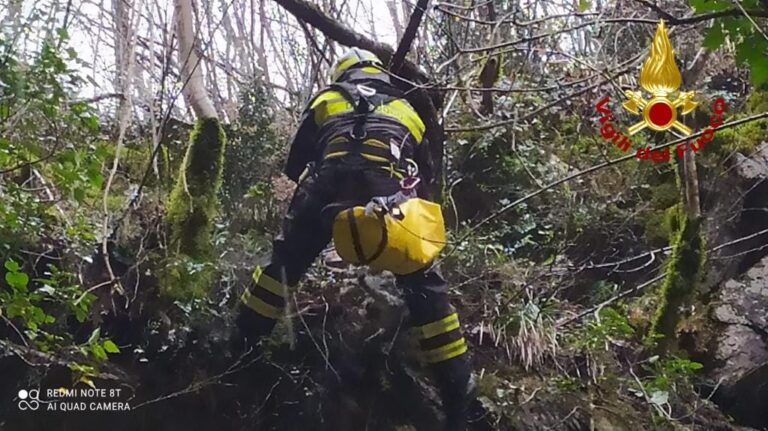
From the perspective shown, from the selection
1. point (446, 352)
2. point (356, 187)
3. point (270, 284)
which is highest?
point (356, 187)

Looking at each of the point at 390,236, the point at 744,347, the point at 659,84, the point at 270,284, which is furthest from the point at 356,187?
the point at 744,347

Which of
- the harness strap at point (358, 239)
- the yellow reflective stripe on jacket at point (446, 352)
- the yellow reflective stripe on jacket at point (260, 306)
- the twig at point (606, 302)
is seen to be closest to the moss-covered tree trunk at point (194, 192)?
the yellow reflective stripe on jacket at point (260, 306)

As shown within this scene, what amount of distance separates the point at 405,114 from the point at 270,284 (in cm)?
63

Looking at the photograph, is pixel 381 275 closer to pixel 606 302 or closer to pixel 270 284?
pixel 270 284

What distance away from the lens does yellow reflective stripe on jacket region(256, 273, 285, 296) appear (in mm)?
2248

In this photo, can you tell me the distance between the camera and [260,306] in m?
2.28

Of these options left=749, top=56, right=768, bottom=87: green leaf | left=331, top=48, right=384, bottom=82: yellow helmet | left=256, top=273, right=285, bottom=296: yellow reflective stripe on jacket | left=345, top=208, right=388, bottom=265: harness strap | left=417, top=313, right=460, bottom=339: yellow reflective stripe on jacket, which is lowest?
left=417, top=313, right=460, bottom=339: yellow reflective stripe on jacket

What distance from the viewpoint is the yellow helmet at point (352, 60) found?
93.4 inches

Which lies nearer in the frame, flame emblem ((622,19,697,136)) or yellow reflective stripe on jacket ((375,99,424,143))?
flame emblem ((622,19,697,136))

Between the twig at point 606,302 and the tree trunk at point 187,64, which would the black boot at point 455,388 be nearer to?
the twig at point 606,302

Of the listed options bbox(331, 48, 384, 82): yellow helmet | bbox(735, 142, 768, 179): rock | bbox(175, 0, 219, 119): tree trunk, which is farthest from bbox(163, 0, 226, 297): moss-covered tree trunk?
bbox(735, 142, 768, 179): rock

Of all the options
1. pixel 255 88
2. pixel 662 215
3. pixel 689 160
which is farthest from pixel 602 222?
pixel 255 88

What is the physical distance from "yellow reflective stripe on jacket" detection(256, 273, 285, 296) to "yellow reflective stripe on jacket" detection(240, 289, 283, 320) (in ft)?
0.16

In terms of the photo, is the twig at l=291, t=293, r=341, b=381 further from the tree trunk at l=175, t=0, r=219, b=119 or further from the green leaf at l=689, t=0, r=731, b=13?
the green leaf at l=689, t=0, r=731, b=13
